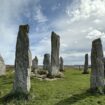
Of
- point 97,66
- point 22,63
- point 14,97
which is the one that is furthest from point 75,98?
point 22,63

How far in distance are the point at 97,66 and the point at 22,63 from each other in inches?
265

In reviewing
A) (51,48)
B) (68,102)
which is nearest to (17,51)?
(68,102)

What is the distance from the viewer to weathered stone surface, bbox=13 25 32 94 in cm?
2319

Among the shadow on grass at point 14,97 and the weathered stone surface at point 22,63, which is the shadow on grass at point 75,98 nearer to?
the shadow on grass at point 14,97

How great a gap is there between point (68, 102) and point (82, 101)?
3.63 feet

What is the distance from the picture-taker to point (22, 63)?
926 inches

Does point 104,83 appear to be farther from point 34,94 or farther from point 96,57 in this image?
point 34,94

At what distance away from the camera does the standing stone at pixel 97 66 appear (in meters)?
26.0

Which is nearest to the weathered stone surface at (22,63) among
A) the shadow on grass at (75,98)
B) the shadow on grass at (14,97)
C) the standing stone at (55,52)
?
the shadow on grass at (14,97)

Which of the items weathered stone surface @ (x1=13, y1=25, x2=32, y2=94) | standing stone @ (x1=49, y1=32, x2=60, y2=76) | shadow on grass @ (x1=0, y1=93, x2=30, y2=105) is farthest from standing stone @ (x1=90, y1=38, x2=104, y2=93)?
standing stone @ (x1=49, y1=32, x2=60, y2=76)

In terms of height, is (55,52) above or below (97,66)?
above

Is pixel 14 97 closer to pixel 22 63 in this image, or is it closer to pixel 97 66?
pixel 22 63

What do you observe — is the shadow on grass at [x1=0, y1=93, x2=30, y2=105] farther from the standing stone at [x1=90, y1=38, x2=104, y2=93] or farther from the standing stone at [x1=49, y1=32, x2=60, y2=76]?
the standing stone at [x1=49, y1=32, x2=60, y2=76]

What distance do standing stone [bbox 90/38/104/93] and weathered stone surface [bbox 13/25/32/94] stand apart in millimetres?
5932
